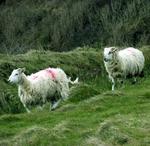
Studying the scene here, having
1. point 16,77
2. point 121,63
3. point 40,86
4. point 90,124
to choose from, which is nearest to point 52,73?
point 40,86

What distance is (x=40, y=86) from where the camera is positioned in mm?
21938

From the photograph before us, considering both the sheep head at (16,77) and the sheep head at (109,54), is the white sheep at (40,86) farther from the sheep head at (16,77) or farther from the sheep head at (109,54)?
the sheep head at (109,54)

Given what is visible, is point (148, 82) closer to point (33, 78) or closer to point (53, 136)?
point (33, 78)

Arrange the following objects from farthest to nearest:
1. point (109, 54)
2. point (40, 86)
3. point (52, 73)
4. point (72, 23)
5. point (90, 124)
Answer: point (72, 23) < point (109, 54) < point (52, 73) < point (40, 86) < point (90, 124)

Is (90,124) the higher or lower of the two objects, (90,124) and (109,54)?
the lower

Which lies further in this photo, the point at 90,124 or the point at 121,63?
the point at 121,63

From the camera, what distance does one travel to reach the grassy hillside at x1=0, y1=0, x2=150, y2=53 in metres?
61.4

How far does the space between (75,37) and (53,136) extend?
197ft

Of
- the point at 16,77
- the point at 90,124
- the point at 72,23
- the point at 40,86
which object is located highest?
the point at 72,23

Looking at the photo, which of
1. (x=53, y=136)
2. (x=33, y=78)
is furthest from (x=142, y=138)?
(x=33, y=78)

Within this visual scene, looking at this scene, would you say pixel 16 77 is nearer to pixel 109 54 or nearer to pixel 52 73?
pixel 52 73

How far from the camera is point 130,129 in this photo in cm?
1560

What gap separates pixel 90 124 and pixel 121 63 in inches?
391

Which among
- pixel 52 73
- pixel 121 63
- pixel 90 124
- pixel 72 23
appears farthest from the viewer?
pixel 72 23
